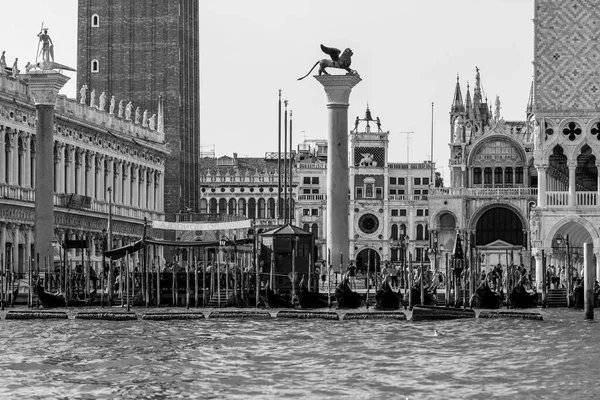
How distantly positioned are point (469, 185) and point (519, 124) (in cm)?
1077

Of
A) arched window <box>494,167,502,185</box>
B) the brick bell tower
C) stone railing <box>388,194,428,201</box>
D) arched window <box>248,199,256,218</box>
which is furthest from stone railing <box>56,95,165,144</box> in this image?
arched window <box>248,199,256,218</box>

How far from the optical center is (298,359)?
31.4 metres

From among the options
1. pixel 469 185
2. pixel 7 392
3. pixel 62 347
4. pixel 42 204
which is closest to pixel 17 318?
pixel 42 204

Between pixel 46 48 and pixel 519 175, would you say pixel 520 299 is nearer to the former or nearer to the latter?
pixel 46 48

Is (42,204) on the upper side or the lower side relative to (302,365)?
upper

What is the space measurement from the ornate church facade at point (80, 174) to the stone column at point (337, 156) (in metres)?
8.29

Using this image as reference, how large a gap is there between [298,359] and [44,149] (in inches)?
711

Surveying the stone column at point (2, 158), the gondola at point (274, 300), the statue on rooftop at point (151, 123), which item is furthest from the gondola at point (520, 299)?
the statue on rooftop at point (151, 123)

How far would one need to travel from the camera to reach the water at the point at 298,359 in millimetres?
26453

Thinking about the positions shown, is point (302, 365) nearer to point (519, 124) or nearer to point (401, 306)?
point (401, 306)

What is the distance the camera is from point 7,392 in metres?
25.9

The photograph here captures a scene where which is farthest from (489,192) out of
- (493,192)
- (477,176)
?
(477,176)

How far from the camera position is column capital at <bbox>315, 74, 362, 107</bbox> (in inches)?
1861

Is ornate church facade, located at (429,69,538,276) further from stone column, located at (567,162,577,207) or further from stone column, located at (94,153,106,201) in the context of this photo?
stone column, located at (567,162,577,207)
